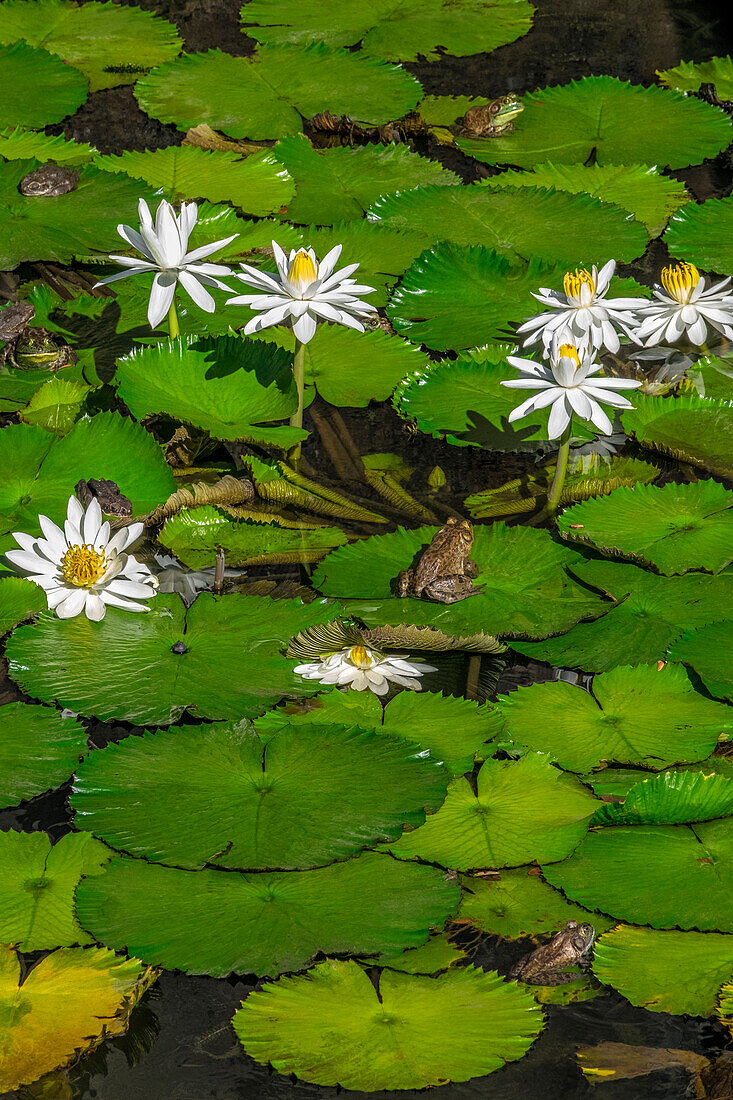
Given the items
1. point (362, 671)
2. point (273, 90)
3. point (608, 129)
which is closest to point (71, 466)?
point (362, 671)

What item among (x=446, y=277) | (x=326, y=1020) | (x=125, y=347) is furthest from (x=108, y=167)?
(x=326, y=1020)

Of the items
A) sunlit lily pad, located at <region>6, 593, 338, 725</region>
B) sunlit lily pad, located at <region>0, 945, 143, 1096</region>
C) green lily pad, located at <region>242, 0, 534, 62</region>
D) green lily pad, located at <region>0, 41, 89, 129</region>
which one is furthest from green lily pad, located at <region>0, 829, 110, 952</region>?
green lily pad, located at <region>242, 0, 534, 62</region>

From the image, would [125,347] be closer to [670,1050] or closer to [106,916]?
[106,916]

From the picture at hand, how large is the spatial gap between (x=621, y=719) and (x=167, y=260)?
149 cm

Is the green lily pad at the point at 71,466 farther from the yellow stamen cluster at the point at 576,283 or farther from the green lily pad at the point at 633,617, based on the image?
the yellow stamen cluster at the point at 576,283

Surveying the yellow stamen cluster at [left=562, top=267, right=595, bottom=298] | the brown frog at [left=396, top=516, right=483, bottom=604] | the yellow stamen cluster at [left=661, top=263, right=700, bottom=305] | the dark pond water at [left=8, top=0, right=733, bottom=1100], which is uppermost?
the yellow stamen cluster at [left=562, top=267, right=595, bottom=298]

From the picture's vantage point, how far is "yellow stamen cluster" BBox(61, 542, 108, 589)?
6.91 feet

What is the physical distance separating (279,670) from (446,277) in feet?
4.87

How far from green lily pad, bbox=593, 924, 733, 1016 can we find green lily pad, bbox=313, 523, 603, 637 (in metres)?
0.63

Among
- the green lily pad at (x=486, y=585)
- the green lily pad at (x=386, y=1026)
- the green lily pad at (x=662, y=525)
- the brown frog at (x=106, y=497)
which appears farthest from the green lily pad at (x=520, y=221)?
the green lily pad at (x=386, y=1026)

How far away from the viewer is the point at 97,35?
14.6ft

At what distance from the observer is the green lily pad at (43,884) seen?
1592mm

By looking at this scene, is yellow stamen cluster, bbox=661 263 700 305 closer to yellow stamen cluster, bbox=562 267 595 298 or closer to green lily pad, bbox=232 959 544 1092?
yellow stamen cluster, bbox=562 267 595 298

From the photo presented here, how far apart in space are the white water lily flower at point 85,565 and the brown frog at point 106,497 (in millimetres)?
132
